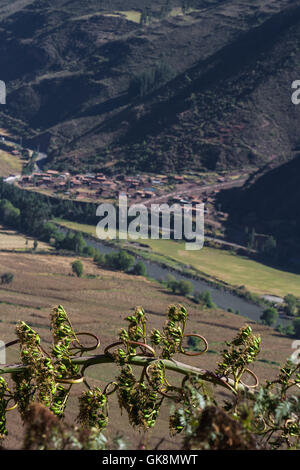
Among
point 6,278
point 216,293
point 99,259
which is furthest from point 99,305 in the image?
point 99,259

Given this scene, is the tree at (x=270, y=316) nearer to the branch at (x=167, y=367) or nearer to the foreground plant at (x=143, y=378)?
the foreground plant at (x=143, y=378)

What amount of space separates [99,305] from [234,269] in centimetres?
2465

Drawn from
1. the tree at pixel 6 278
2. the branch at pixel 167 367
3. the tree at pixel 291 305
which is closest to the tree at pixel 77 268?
the tree at pixel 6 278

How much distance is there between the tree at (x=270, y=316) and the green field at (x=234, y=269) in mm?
9297

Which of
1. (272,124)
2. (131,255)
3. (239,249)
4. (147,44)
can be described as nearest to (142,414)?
(131,255)

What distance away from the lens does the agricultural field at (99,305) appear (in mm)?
55500

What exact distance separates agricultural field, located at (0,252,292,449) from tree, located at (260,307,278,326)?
4.69 feet

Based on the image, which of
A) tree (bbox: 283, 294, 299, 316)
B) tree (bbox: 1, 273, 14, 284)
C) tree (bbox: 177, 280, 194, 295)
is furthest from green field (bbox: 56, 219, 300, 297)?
tree (bbox: 1, 273, 14, 284)

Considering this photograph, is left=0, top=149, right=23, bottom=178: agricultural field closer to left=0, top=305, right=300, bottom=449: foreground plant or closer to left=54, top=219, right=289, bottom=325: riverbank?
left=54, top=219, right=289, bottom=325: riverbank

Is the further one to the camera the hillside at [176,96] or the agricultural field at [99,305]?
the hillside at [176,96]

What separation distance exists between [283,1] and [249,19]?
A: 42.2 ft

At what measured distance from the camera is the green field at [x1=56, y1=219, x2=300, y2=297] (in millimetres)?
78812

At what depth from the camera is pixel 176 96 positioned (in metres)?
148

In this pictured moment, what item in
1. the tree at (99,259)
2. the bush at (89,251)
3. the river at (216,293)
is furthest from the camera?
the bush at (89,251)
